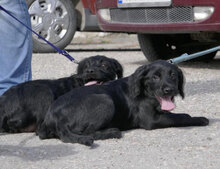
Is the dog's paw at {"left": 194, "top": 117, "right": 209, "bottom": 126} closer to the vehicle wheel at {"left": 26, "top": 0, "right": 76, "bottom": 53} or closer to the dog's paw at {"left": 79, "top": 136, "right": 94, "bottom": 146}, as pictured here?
the dog's paw at {"left": 79, "top": 136, "right": 94, "bottom": 146}

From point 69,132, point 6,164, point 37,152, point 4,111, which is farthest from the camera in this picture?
point 4,111

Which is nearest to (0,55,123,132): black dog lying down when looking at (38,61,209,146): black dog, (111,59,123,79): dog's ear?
(38,61,209,146): black dog

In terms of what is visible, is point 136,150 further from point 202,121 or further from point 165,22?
point 165,22

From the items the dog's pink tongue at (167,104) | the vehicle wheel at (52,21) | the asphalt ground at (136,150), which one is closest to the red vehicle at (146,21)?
the vehicle wheel at (52,21)

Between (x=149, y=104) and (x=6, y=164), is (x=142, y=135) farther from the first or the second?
(x=6, y=164)

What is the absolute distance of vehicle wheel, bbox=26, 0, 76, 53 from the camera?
10.4 meters

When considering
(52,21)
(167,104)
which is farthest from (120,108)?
(52,21)

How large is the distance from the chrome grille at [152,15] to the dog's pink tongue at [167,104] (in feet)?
9.80

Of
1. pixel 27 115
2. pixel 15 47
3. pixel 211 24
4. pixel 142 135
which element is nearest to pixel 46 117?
pixel 27 115

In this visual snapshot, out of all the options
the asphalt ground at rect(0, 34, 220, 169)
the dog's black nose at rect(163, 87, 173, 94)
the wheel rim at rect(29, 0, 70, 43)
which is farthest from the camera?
the wheel rim at rect(29, 0, 70, 43)

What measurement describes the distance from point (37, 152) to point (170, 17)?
4059mm

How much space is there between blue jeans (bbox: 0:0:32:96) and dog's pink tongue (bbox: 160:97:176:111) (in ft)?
5.57

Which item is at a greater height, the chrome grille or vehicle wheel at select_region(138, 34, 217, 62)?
the chrome grille

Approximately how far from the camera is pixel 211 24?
762 centimetres
